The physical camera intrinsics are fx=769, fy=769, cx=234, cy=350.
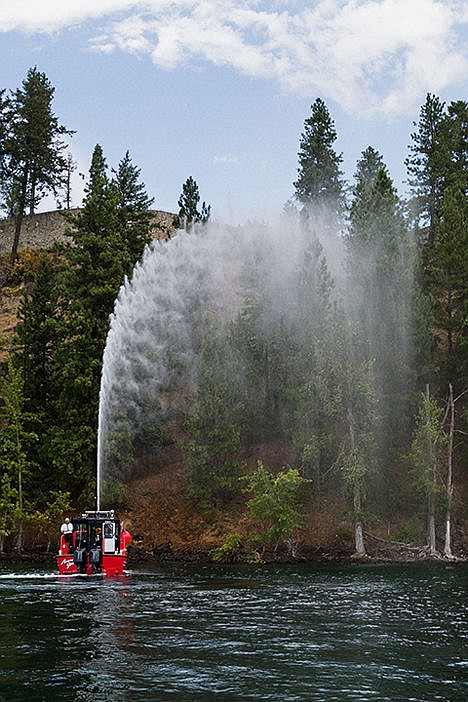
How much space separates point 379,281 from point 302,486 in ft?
54.2

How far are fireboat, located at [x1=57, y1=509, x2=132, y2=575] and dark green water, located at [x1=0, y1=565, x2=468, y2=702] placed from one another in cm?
167

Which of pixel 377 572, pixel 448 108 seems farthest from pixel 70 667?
pixel 448 108

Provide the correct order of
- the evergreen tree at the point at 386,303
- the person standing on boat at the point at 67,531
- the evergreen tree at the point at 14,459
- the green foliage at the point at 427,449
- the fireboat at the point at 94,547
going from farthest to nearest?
the evergreen tree at the point at 386,303 → the green foliage at the point at 427,449 → the evergreen tree at the point at 14,459 → the person standing on boat at the point at 67,531 → the fireboat at the point at 94,547

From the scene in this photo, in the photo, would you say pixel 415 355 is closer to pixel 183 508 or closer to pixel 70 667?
pixel 183 508

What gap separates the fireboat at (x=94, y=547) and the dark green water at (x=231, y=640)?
167 centimetres

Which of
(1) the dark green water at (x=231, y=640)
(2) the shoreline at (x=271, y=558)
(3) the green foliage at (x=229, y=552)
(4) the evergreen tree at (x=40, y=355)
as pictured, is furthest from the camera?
(4) the evergreen tree at (x=40, y=355)

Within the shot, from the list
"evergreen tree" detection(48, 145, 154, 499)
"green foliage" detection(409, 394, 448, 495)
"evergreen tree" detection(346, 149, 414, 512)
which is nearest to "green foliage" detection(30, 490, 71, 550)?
"evergreen tree" detection(48, 145, 154, 499)

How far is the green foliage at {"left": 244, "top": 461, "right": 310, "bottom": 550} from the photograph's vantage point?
48625 millimetres

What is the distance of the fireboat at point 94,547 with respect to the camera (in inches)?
1464

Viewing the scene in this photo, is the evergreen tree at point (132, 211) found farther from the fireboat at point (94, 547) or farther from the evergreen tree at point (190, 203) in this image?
the fireboat at point (94, 547)

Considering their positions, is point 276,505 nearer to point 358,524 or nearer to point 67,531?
point 358,524

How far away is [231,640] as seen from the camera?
20562mm

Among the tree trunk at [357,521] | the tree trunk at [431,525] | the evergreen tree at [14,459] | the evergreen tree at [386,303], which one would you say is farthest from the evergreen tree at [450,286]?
the evergreen tree at [14,459]

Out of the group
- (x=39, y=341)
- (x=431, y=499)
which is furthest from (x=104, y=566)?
(x=39, y=341)
